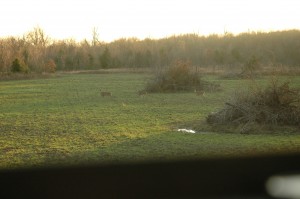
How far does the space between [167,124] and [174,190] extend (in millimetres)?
9181

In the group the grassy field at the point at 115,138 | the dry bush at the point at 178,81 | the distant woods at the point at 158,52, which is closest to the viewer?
the grassy field at the point at 115,138

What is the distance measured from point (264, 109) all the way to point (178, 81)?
18.1 m

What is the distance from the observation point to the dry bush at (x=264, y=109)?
14256 mm

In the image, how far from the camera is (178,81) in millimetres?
32500

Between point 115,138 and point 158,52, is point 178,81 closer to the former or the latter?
point 115,138

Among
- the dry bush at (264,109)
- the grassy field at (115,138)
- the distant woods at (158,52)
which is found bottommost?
the grassy field at (115,138)

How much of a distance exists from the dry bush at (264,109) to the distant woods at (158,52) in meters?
51.3

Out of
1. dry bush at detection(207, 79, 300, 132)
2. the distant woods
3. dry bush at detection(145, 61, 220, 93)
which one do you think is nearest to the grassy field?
dry bush at detection(207, 79, 300, 132)

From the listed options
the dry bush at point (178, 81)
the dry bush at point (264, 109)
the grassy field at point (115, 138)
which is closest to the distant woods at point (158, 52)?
the dry bush at point (178, 81)

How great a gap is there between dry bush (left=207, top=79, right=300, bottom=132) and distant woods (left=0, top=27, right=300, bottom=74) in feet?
168

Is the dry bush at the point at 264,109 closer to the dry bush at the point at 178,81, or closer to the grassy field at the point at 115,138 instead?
the grassy field at the point at 115,138

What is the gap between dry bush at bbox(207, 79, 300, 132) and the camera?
→ 14.3 meters

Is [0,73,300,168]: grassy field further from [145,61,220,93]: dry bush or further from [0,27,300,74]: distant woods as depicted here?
[0,27,300,74]: distant woods

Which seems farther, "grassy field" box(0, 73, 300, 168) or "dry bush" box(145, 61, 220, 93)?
"dry bush" box(145, 61, 220, 93)
